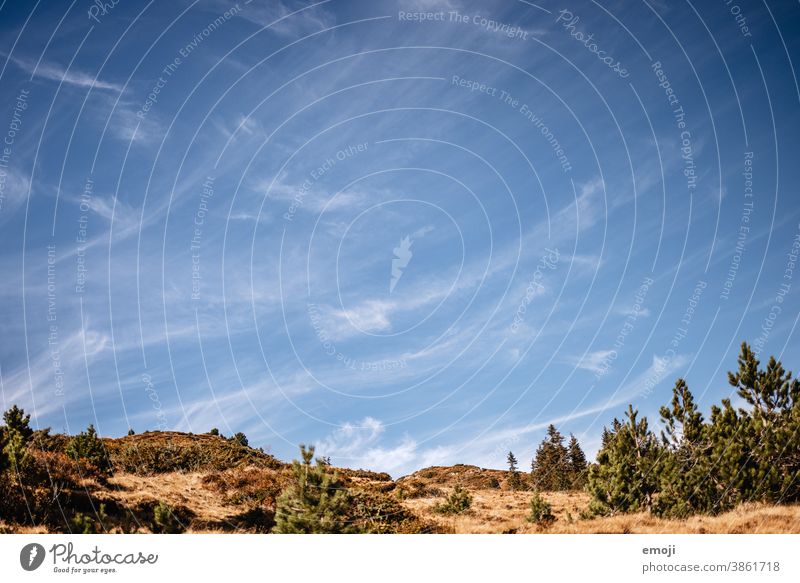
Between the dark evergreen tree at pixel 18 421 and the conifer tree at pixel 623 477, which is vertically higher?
the dark evergreen tree at pixel 18 421

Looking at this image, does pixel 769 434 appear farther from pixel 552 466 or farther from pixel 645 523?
pixel 552 466

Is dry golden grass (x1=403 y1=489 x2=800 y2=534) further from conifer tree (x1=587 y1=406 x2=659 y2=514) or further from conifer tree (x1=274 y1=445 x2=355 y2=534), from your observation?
conifer tree (x1=274 y1=445 x2=355 y2=534)

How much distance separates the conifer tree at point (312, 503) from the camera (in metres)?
15.1

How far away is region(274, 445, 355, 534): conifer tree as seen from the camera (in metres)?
15.1

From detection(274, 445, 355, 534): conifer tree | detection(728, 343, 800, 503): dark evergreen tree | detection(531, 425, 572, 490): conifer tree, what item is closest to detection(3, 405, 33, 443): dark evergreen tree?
detection(274, 445, 355, 534): conifer tree

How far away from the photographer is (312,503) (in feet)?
50.8

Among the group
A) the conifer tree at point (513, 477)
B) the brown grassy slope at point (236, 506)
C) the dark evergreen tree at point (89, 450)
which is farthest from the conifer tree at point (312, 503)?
the conifer tree at point (513, 477)

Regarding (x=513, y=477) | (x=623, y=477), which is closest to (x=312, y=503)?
(x=623, y=477)

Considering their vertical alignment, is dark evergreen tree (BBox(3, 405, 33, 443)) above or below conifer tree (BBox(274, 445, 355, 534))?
above

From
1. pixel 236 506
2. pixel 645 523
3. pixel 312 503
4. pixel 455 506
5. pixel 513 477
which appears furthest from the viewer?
pixel 513 477

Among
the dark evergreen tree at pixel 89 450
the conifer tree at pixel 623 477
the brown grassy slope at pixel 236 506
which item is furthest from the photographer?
the dark evergreen tree at pixel 89 450

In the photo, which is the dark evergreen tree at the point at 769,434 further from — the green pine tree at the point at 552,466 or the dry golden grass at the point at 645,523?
the green pine tree at the point at 552,466
